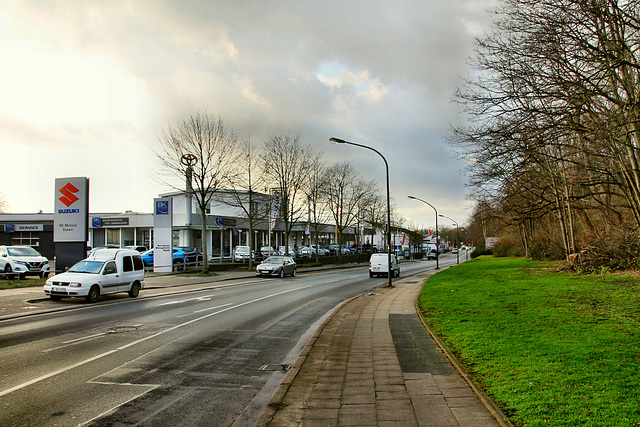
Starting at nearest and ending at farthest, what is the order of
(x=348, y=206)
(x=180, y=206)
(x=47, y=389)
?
1. (x=47, y=389)
2. (x=180, y=206)
3. (x=348, y=206)

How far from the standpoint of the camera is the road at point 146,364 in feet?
16.0

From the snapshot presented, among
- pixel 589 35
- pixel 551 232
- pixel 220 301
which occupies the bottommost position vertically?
pixel 220 301

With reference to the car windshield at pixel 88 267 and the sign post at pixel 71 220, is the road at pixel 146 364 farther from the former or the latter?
the sign post at pixel 71 220

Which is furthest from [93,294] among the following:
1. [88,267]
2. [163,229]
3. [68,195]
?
[163,229]

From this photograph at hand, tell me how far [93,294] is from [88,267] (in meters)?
1.28

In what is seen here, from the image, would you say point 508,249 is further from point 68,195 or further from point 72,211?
point 68,195

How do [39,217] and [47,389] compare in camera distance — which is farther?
[39,217]

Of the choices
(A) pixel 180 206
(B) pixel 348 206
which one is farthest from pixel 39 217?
(B) pixel 348 206

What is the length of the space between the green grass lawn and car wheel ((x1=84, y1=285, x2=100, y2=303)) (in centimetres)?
1173

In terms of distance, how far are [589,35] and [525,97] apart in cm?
195

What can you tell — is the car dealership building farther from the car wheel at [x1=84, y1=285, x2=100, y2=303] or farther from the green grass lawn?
the green grass lawn

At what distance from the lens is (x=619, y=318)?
8773mm

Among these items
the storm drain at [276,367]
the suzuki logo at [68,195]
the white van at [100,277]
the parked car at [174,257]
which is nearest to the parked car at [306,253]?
the parked car at [174,257]

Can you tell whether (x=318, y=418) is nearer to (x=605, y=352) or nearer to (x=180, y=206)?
(x=605, y=352)
